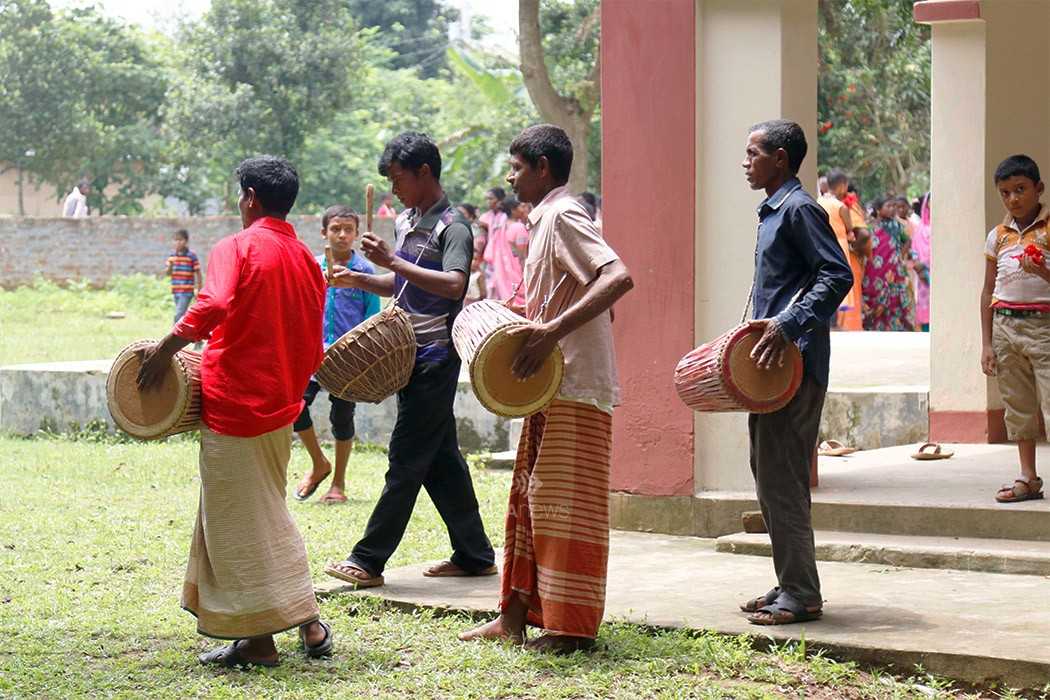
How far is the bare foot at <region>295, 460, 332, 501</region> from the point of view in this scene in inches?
381

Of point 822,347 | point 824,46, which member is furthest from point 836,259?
point 824,46

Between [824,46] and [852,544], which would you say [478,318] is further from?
[824,46]

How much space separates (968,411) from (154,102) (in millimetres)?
30394

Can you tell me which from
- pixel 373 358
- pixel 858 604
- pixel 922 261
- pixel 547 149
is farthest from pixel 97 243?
pixel 858 604

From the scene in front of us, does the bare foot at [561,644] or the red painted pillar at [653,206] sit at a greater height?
the red painted pillar at [653,206]

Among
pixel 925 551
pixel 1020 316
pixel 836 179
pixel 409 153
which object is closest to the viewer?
pixel 409 153

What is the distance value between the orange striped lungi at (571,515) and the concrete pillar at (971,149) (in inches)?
196

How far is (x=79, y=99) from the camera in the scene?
35625mm

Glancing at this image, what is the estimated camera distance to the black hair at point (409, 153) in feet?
21.5

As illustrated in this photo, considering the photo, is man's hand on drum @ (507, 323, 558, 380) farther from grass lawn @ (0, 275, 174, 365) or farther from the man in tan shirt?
grass lawn @ (0, 275, 174, 365)

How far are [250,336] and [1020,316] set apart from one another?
3954 mm

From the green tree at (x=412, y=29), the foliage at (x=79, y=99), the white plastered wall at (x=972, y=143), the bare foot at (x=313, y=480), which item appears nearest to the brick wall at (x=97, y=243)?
the foliage at (x=79, y=99)

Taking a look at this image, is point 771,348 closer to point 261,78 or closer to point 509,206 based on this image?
point 509,206

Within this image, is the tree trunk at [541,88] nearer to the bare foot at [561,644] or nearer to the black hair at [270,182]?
the black hair at [270,182]
